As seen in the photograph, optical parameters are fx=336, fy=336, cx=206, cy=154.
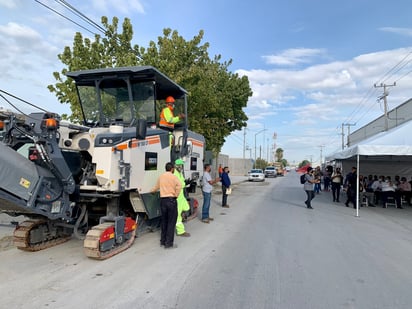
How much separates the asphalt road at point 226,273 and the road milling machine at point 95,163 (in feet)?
1.53

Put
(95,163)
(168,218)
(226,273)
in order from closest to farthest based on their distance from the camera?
(226,273), (95,163), (168,218)

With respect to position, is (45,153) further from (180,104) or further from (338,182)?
(338,182)

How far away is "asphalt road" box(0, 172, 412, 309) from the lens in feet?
13.9

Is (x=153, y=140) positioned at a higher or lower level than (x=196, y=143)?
lower

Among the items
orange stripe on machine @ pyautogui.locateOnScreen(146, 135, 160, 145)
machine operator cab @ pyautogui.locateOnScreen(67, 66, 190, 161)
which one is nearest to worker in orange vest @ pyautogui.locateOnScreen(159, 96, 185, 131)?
machine operator cab @ pyautogui.locateOnScreen(67, 66, 190, 161)

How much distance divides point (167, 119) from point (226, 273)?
3978 mm

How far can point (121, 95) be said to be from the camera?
729 centimetres

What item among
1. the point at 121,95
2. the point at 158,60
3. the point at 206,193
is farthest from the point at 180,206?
the point at 158,60

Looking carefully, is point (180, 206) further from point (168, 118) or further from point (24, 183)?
point (24, 183)

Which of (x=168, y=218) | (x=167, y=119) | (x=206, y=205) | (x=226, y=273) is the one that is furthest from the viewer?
(x=206, y=205)

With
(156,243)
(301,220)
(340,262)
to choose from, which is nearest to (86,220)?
(156,243)

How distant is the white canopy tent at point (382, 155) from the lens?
11852 millimetres

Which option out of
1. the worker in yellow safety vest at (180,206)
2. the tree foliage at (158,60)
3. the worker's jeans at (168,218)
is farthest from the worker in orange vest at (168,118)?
the tree foliage at (158,60)

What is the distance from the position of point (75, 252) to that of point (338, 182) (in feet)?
45.0
